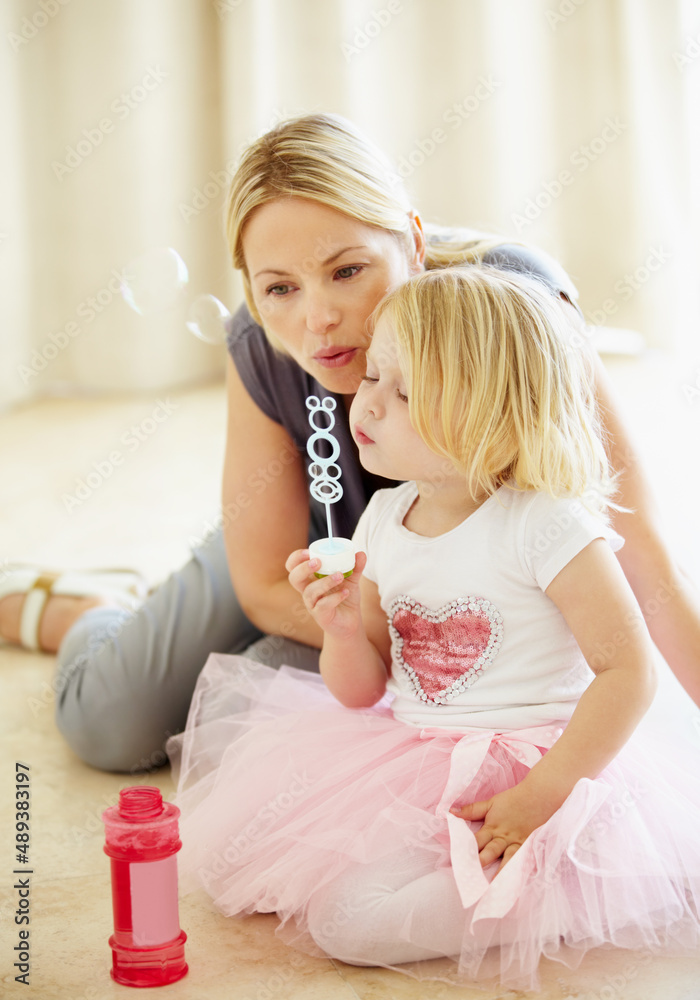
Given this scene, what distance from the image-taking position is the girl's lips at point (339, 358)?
4.30 ft

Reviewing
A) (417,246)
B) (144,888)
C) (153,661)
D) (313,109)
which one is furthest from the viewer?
(313,109)

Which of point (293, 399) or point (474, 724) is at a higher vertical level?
point (293, 399)

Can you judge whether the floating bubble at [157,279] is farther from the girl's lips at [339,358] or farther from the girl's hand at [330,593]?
the girl's hand at [330,593]

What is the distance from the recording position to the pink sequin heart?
3.81ft

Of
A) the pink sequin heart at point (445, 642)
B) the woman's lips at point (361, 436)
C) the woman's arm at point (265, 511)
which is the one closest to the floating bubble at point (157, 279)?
the woman's arm at point (265, 511)

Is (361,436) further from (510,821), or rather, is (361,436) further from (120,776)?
(120,776)

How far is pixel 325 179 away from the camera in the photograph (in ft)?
4.18

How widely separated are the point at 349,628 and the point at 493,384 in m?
0.32

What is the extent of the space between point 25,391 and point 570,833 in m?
4.14

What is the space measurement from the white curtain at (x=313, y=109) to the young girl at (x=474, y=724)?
11.9 ft

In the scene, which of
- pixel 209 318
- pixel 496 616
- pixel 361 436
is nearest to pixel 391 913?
pixel 496 616

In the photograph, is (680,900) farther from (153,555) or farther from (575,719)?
(153,555)

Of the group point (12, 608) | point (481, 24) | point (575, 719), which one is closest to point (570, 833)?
point (575, 719)

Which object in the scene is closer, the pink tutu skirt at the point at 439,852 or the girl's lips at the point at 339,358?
the pink tutu skirt at the point at 439,852
